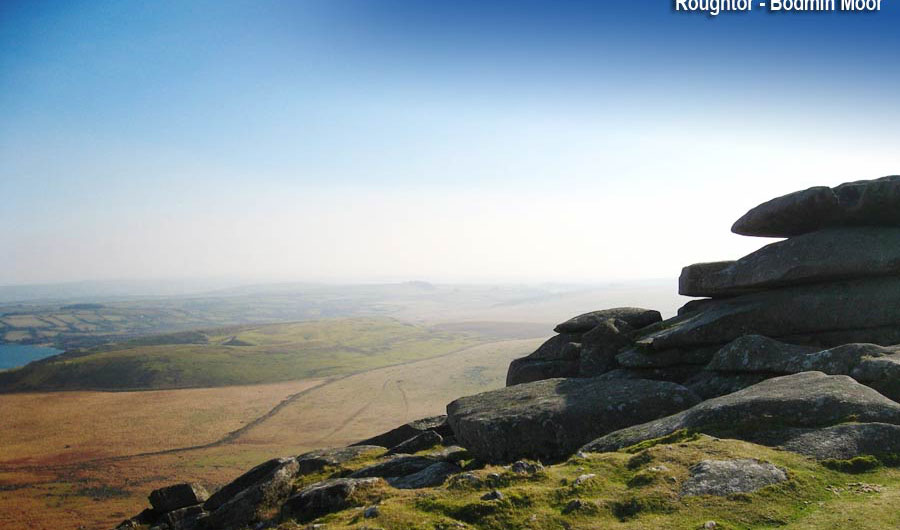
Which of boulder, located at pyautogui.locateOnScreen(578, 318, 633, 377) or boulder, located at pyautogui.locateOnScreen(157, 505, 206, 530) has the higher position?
boulder, located at pyautogui.locateOnScreen(578, 318, 633, 377)

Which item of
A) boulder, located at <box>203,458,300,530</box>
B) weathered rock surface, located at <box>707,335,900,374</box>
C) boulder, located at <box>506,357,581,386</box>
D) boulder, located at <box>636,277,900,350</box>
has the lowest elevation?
boulder, located at <box>203,458,300,530</box>

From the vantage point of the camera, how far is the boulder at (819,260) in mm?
25070

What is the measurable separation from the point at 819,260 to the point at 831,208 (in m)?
3.72

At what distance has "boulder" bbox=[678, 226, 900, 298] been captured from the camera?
2507cm

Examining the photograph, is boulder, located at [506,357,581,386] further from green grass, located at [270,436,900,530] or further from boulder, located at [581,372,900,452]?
green grass, located at [270,436,900,530]

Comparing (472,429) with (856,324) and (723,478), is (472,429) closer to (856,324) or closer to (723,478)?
(723,478)

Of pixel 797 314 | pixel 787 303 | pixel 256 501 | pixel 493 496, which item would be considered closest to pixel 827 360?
pixel 797 314

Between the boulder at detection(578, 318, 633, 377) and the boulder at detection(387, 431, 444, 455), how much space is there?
9712 mm

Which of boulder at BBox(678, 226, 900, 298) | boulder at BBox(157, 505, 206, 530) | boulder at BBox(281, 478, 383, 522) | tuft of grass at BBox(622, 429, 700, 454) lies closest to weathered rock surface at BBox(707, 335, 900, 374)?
boulder at BBox(678, 226, 900, 298)

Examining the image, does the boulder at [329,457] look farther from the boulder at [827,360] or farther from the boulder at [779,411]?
the boulder at [827,360]

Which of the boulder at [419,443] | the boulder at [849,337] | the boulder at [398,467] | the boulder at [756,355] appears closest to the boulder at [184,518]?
the boulder at [398,467]

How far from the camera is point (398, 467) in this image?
21.0m

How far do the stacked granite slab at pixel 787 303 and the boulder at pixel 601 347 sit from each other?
0.21 ft

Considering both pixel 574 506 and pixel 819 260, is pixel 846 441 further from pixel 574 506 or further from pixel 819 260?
pixel 819 260
